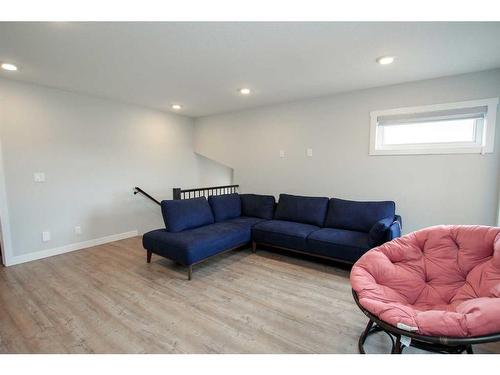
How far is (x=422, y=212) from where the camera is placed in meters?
2.97

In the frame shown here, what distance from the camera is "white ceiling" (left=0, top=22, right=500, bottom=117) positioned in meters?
1.78

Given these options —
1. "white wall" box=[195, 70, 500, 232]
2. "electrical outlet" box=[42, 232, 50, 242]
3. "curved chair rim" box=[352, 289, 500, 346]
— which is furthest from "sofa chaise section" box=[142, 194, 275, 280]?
"curved chair rim" box=[352, 289, 500, 346]

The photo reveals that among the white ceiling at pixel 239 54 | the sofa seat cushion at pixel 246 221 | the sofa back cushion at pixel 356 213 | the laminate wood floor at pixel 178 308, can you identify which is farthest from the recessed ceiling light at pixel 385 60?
the sofa seat cushion at pixel 246 221

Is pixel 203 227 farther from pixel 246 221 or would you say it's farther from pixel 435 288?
pixel 435 288

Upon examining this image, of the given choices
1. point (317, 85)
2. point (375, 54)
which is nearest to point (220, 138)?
point (317, 85)

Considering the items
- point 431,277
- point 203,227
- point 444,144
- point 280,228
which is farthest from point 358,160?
point 203,227

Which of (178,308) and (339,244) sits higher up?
(339,244)

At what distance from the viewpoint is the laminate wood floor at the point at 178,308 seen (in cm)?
164

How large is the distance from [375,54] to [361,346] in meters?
2.40

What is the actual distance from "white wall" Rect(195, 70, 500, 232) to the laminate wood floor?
50.4 inches

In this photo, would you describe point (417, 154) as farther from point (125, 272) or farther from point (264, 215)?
point (125, 272)

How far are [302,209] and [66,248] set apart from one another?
3.48 metres

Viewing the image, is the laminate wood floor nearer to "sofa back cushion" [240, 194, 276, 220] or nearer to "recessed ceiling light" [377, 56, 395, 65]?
"sofa back cushion" [240, 194, 276, 220]

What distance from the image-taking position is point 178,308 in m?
2.08
